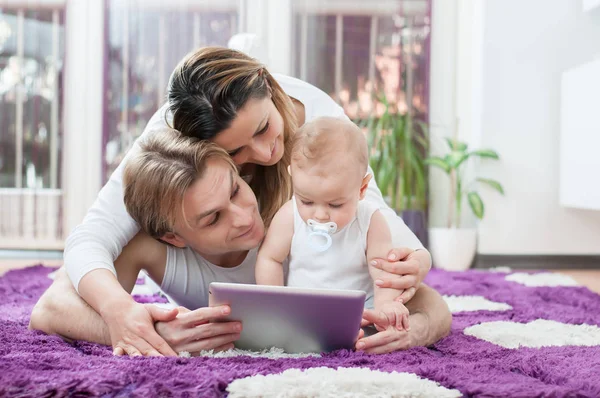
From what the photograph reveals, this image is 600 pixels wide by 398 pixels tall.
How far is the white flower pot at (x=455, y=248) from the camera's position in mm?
3904

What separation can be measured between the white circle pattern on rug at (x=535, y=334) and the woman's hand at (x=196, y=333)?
618 millimetres

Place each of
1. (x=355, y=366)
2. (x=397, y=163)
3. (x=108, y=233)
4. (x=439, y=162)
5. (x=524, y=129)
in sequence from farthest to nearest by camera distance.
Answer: (x=397, y=163)
(x=439, y=162)
(x=524, y=129)
(x=108, y=233)
(x=355, y=366)

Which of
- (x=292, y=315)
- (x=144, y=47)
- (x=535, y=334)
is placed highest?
(x=144, y=47)

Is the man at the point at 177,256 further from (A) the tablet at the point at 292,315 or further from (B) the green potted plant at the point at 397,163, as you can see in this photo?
(B) the green potted plant at the point at 397,163

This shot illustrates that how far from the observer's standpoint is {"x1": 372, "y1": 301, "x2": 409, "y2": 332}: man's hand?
1483 millimetres

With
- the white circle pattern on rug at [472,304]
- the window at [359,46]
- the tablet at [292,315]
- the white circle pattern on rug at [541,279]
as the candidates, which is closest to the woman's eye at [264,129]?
the tablet at [292,315]

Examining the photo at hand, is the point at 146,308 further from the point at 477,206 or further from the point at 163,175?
the point at 477,206

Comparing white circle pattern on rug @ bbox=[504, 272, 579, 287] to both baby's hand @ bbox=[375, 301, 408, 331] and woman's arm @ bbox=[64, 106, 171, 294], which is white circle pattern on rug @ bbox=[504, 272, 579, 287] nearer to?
baby's hand @ bbox=[375, 301, 408, 331]

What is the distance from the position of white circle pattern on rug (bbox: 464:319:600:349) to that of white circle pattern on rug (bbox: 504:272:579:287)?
3.24 ft

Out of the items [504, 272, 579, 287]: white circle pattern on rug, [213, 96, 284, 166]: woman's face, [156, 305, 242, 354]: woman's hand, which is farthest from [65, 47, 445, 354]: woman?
[504, 272, 579, 287]: white circle pattern on rug

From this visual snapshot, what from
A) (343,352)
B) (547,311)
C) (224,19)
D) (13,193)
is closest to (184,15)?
(224,19)

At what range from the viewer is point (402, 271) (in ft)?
5.05

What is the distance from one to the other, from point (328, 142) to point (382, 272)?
0.99ft

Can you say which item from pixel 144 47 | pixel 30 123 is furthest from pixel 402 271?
pixel 30 123
